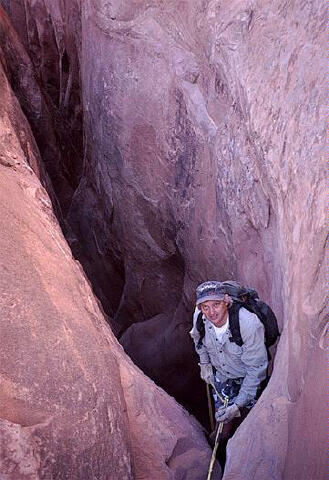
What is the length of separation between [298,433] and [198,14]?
3842 millimetres

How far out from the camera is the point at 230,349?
12.3 ft

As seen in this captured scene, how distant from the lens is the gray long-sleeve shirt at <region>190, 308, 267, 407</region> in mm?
3564

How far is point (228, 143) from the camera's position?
15.0ft

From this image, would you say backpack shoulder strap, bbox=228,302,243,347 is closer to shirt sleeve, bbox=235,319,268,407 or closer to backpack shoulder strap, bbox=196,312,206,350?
shirt sleeve, bbox=235,319,268,407

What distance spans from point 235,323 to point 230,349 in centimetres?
26

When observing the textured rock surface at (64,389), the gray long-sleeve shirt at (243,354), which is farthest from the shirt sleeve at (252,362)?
the textured rock surface at (64,389)

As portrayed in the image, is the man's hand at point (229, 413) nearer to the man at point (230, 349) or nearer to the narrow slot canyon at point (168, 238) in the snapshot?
the man at point (230, 349)

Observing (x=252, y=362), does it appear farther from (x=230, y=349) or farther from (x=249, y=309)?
(x=249, y=309)

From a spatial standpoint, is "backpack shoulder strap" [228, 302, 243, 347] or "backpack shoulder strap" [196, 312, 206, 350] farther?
"backpack shoulder strap" [196, 312, 206, 350]

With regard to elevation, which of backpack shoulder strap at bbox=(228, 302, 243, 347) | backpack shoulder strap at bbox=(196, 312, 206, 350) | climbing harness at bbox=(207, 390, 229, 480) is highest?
backpack shoulder strap at bbox=(228, 302, 243, 347)

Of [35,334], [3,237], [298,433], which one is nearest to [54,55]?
[3,237]

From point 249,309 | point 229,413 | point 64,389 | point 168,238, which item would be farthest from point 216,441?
point 168,238

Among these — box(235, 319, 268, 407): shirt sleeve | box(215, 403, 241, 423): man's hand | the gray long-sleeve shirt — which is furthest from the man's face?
box(215, 403, 241, 423): man's hand

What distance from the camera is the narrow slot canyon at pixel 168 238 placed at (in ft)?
8.46
